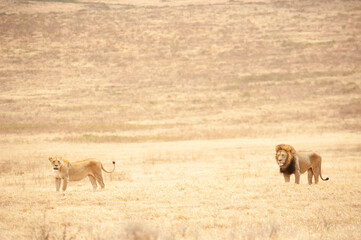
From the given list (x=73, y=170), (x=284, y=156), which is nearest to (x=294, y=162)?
(x=284, y=156)

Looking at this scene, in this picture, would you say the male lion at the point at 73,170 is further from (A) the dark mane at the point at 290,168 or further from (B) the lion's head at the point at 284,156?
(A) the dark mane at the point at 290,168

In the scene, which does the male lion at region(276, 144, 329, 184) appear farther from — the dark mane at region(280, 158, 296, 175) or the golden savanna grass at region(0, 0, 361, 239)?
the golden savanna grass at region(0, 0, 361, 239)

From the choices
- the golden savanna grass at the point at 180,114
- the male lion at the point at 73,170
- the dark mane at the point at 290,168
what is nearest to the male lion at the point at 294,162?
the dark mane at the point at 290,168

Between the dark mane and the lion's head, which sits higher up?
the lion's head

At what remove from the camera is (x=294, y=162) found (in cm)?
1463

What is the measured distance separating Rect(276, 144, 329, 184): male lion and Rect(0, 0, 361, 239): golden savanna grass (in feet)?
1.97

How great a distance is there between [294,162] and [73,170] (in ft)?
20.6

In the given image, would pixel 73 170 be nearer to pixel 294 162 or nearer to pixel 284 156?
pixel 284 156

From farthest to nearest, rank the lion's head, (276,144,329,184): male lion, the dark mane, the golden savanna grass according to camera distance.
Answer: the dark mane < (276,144,329,184): male lion < the lion's head < the golden savanna grass

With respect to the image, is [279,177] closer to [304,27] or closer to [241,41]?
[241,41]

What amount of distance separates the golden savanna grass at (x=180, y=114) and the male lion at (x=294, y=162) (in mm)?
600

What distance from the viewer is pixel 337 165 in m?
20.8

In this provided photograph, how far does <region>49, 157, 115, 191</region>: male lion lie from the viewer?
14.1 m

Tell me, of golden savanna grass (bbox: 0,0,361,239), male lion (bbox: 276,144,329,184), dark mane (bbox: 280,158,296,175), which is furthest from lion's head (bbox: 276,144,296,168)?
golden savanna grass (bbox: 0,0,361,239)
